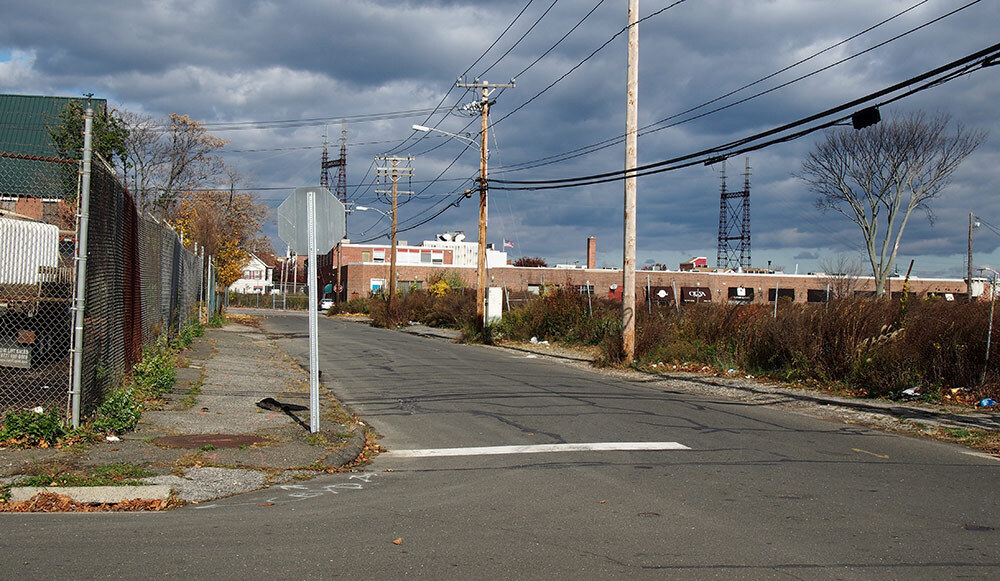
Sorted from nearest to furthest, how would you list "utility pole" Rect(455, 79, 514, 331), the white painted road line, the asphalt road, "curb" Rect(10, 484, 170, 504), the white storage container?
the asphalt road, "curb" Rect(10, 484, 170, 504), the white painted road line, the white storage container, "utility pole" Rect(455, 79, 514, 331)

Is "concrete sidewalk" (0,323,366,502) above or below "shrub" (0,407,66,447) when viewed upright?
below

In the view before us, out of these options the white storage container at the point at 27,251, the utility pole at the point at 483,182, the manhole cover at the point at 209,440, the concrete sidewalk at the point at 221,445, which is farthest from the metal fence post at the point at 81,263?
the utility pole at the point at 483,182

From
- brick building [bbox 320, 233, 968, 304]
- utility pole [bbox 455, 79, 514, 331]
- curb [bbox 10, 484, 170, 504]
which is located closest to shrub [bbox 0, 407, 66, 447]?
curb [bbox 10, 484, 170, 504]

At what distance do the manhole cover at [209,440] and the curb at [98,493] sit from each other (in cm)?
170

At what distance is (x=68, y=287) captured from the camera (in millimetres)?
11688

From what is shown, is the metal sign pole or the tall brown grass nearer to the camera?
the metal sign pole

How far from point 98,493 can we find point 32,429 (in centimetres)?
168

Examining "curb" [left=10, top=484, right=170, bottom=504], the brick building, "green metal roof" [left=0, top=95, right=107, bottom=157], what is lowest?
"curb" [left=10, top=484, right=170, bottom=504]

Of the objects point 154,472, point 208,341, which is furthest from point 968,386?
point 208,341

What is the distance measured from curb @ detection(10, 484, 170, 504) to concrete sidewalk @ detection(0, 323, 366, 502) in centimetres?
18

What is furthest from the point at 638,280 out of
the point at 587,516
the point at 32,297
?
the point at 587,516

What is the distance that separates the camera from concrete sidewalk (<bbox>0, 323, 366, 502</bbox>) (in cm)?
701

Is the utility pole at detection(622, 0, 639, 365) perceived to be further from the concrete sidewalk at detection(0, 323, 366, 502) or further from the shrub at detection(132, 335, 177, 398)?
the shrub at detection(132, 335, 177, 398)

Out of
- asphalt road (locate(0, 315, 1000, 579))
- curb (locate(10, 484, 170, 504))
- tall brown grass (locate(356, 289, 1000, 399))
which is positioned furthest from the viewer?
tall brown grass (locate(356, 289, 1000, 399))
